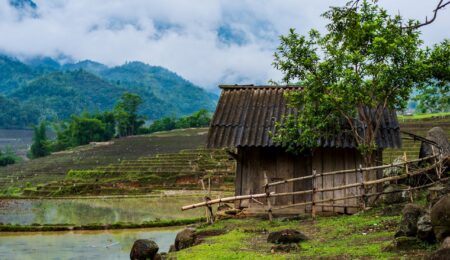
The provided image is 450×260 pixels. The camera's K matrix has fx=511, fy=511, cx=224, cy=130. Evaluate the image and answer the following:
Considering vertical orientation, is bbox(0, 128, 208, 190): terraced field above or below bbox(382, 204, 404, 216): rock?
above

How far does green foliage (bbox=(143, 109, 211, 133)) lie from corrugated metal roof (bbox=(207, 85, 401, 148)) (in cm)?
8245

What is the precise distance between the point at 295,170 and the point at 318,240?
17.8 ft

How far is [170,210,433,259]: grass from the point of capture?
852 centimetres

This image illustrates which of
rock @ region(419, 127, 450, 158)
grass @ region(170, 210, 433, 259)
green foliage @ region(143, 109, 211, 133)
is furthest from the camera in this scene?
green foliage @ region(143, 109, 211, 133)

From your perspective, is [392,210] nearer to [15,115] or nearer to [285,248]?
[285,248]

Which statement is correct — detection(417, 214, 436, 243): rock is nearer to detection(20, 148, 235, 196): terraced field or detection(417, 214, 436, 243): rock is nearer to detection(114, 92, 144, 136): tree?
detection(20, 148, 235, 196): terraced field

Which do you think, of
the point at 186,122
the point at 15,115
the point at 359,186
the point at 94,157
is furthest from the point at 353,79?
the point at 15,115

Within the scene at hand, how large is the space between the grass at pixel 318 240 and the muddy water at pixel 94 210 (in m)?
14.8

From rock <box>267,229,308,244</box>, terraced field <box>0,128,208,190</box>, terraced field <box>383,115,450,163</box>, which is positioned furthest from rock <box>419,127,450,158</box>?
terraced field <box>0,128,208,190</box>

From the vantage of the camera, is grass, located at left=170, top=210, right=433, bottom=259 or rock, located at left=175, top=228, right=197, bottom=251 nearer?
grass, located at left=170, top=210, right=433, bottom=259

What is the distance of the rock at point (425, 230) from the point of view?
783 cm

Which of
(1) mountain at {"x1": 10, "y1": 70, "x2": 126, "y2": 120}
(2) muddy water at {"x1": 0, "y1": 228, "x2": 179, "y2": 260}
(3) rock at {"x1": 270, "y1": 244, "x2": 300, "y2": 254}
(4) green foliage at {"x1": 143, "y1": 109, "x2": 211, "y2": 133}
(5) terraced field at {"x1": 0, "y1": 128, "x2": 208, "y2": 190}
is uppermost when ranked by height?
(1) mountain at {"x1": 10, "y1": 70, "x2": 126, "y2": 120}

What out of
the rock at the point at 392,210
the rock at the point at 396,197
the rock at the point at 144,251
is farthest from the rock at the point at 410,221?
the rock at the point at 144,251

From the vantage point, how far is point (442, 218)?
7078 millimetres
